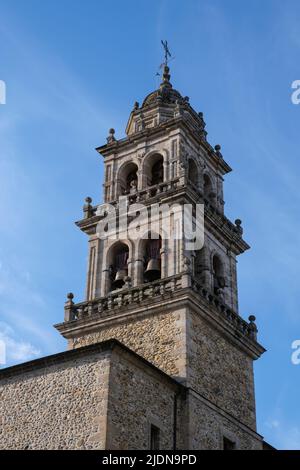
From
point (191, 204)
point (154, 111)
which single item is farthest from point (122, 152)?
point (191, 204)

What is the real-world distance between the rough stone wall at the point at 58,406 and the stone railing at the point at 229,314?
5.36 m

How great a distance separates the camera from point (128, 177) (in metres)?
31.8

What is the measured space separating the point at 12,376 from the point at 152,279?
6.55 m

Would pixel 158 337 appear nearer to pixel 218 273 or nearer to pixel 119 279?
pixel 119 279

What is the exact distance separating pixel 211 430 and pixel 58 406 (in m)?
4.77

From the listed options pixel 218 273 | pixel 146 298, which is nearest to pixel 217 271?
pixel 218 273

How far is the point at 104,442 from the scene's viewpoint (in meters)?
19.5

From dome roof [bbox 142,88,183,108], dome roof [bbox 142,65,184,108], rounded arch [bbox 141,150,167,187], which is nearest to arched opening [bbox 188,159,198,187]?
rounded arch [bbox 141,150,167,187]

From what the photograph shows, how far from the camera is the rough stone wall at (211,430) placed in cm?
2264

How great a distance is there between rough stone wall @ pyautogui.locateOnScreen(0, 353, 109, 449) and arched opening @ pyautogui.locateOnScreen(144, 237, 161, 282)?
642cm

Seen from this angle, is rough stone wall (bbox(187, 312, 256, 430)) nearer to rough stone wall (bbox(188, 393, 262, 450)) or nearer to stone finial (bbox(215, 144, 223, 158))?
rough stone wall (bbox(188, 393, 262, 450))

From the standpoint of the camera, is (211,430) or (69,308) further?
(69,308)

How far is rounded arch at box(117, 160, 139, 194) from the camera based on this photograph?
3119 centimetres

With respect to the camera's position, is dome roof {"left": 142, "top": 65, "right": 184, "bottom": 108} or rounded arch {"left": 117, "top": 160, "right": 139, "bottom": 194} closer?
rounded arch {"left": 117, "top": 160, "right": 139, "bottom": 194}
